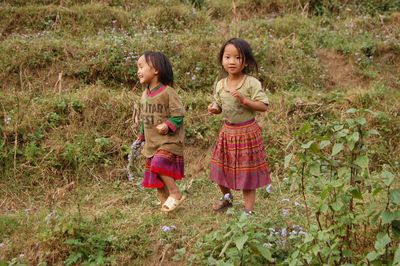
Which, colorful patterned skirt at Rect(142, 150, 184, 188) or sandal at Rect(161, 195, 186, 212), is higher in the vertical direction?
colorful patterned skirt at Rect(142, 150, 184, 188)

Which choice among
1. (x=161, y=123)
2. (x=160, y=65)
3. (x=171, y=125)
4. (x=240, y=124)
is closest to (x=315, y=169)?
(x=240, y=124)

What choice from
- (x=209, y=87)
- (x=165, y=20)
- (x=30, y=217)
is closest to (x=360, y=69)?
(x=209, y=87)

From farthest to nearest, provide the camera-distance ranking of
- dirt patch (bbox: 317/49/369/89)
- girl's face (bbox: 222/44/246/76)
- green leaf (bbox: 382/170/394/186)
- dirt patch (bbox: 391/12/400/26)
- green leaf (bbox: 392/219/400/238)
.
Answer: dirt patch (bbox: 391/12/400/26) → dirt patch (bbox: 317/49/369/89) → girl's face (bbox: 222/44/246/76) → green leaf (bbox: 392/219/400/238) → green leaf (bbox: 382/170/394/186)

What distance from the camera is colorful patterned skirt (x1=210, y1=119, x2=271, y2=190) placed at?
427 cm

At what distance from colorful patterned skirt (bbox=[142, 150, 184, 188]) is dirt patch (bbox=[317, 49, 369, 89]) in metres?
4.00

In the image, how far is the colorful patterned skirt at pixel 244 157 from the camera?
427 cm

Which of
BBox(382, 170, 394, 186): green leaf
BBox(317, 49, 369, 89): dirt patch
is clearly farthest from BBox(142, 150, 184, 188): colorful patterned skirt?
BBox(317, 49, 369, 89): dirt patch

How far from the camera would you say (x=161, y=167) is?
445cm

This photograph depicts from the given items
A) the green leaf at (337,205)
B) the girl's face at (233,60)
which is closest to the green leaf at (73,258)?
the girl's face at (233,60)

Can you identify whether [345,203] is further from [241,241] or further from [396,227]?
[241,241]

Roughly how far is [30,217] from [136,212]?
0.89 meters

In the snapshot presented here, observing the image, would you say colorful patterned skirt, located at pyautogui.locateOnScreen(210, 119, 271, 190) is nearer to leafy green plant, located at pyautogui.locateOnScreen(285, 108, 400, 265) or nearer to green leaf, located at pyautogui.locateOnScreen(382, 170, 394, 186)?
leafy green plant, located at pyautogui.locateOnScreen(285, 108, 400, 265)

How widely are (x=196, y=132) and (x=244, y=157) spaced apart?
7.34ft

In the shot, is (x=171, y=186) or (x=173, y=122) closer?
(x=173, y=122)
